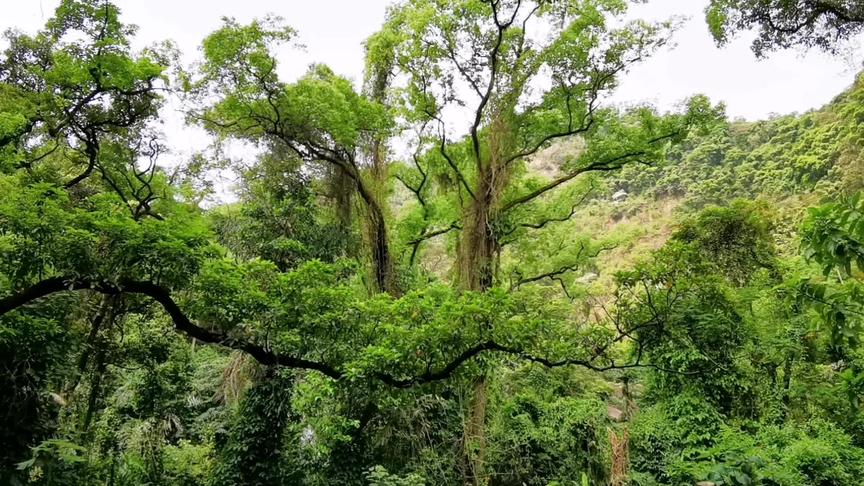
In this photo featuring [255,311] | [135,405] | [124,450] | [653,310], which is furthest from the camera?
[135,405]

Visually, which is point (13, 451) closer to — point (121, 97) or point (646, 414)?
point (121, 97)

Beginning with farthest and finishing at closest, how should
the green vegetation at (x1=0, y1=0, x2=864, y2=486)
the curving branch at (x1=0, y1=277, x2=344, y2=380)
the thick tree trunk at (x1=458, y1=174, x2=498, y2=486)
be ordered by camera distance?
the thick tree trunk at (x1=458, y1=174, x2=498, y2=486) < the green vegetation at (x1=0, y1=0, x2=864, y2=486) < the curving branch at (x1=0, y1=277, x2=344, y2=380)

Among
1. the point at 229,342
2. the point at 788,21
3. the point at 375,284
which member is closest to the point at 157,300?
the point at 229,342

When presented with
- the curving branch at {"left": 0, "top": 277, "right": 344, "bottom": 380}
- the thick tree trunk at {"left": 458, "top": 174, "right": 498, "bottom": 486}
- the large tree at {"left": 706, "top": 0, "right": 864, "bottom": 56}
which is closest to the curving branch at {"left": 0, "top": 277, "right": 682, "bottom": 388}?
the curving branch at {"left": 0, "top": 277, "right": 344, "bottom": 380}

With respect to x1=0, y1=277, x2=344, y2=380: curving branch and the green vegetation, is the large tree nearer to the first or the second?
the green vegetation

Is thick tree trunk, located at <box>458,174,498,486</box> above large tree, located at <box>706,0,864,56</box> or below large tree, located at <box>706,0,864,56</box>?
below

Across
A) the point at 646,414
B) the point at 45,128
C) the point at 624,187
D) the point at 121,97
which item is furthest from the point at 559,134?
the point at 624,187

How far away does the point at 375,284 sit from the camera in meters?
8.66

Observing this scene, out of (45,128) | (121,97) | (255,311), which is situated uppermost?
(121,97)

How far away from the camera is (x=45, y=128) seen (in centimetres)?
682

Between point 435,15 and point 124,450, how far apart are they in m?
8.57

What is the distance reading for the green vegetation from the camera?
4887 millimetres

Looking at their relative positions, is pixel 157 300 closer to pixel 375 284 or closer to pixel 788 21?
pixel 375 284

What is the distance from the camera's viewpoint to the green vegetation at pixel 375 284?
4887 millimetres
